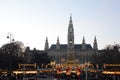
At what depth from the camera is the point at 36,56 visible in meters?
155

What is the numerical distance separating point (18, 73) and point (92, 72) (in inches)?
1524

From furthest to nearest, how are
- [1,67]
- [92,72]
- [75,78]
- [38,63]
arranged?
[38,63]
[92,72]
[1,67]
[75,78]

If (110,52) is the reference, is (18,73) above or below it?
below

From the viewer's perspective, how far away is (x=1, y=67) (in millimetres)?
95125

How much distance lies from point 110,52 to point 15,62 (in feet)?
136

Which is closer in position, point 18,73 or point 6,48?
point 18,73

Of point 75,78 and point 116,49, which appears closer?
point 75,78

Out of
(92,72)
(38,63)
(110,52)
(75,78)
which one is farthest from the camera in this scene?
(38,63)

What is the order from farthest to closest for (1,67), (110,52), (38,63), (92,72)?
(38,63) → (110,52) → (92,72) → (1,67)

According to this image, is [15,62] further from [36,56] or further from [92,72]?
[36,56]

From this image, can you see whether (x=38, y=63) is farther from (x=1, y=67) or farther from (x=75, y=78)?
(x=75, y=78)

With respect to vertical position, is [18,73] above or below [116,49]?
below

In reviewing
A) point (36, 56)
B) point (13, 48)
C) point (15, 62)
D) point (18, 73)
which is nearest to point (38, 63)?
point (36, 56)

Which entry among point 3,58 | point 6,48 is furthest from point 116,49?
point 3,58
